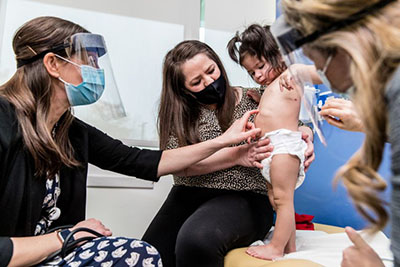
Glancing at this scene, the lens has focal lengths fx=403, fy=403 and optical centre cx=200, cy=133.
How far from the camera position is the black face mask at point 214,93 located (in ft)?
5.90

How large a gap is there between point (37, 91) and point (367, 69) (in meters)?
1.11

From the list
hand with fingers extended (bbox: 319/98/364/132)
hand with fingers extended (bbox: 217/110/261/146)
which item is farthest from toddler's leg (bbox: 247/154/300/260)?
hand with fingers extended (bbox: 319/98/364/132)

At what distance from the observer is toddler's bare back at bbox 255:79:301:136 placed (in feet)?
5.35

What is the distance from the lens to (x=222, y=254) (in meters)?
1.51

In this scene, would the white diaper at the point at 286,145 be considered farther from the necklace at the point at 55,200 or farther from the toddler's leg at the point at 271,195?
the necklace at the point at 55,200

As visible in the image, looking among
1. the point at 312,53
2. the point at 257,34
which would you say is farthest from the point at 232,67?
the point at 312,53

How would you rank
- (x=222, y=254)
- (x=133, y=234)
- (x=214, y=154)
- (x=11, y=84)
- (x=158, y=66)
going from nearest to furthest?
1. (x=11, y=84)
2. (x=222, y=254)
3. (x=214, y=154)
4. (x=133, y=234)
5. (x=158, y=66)

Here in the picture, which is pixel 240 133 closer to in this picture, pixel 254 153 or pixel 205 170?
pixel 254 153

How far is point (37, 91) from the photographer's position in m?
1.38

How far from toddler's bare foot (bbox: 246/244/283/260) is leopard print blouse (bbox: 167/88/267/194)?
12.1 inches

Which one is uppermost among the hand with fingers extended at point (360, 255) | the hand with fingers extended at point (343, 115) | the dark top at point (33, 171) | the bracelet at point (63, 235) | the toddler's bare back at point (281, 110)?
the hand with fingers extended at point (343, 115)

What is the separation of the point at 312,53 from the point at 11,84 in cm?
107

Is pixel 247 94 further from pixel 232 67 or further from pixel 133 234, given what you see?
pixel 133 234

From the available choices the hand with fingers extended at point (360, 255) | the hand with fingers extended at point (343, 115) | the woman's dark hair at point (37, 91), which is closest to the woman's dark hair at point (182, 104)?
the woman's dark hair at point (37, 91)
